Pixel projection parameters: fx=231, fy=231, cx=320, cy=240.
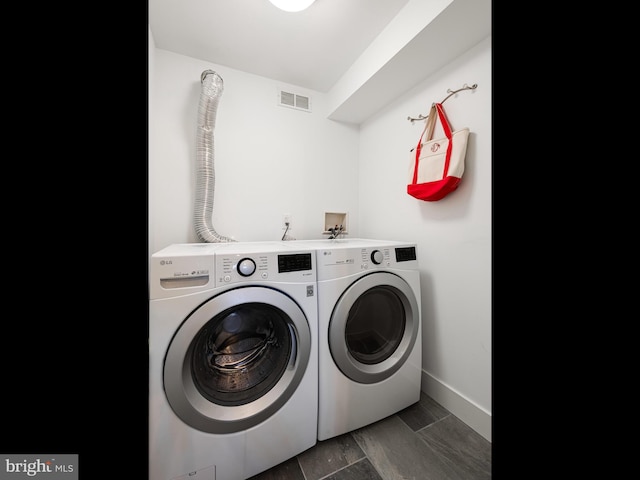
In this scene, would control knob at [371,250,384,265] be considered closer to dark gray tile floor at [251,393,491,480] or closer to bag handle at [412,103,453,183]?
bag handle at [412,103,453,183]

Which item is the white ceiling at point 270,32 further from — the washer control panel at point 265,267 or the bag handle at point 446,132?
the washer control panel at point 265,267

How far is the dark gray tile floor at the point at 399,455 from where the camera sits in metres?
0.91

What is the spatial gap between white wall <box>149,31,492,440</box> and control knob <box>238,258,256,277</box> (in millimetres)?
799

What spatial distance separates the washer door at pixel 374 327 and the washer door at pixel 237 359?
6.8 inches

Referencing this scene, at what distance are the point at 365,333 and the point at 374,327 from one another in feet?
0.22

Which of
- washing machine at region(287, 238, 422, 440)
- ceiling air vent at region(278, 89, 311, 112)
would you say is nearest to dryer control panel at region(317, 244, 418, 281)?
washing machine at region(287, 238, 422, 440)

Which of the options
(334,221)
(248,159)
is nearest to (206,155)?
(248,159)

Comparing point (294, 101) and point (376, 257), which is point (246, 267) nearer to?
point (376, 257)

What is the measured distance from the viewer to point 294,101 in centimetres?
177

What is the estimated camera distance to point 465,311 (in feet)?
3.95

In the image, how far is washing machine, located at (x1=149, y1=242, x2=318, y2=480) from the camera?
759 millimetres

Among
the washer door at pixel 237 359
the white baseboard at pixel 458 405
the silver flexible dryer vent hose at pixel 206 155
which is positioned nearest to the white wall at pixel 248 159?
the silver flexible dryer vent hose at pixel 206 155
